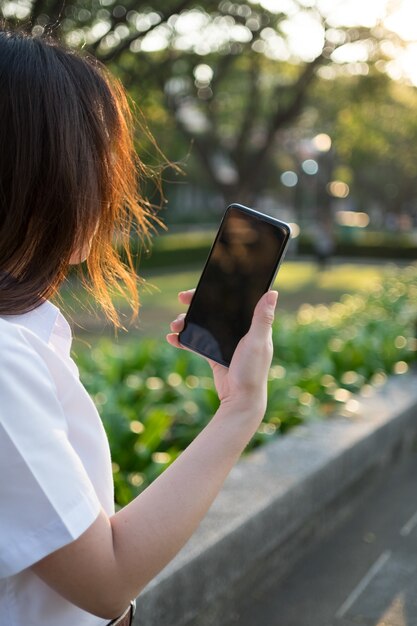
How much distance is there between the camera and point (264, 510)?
10.3 ft

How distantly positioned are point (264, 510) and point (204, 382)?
5.39ft

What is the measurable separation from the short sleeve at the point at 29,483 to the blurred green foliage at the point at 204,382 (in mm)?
2204

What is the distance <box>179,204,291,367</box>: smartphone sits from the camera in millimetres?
1493

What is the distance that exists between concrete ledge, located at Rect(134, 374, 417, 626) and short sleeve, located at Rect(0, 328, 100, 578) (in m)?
1.42

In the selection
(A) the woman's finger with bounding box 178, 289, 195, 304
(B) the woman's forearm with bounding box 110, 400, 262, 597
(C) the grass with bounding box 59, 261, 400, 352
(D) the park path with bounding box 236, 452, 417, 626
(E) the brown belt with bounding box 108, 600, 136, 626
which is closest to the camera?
(B) the woman's forearm with bounding box 110, 400, 262, 597

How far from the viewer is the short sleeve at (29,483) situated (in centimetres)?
105

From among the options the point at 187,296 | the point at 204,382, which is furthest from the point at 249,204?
the point at 187,296

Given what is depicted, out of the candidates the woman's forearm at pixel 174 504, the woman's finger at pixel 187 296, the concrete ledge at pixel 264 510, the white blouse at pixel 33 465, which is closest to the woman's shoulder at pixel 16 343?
the white blouse at pixel 33 465

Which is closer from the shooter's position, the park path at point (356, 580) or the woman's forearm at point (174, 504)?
the woman's forearm at point (174, 504)

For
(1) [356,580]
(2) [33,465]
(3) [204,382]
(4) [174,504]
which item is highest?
(2) [33,465]

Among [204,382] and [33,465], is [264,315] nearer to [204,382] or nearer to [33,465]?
[33,465]

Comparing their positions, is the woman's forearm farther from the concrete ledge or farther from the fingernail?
the concrete ledge

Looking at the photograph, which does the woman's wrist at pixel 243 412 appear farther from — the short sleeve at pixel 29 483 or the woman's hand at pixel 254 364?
the short sleeve at pixel 29 483

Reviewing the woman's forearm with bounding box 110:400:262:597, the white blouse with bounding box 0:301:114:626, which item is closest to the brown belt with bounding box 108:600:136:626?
the woman's forearm with bounding box 110:400:262:597
